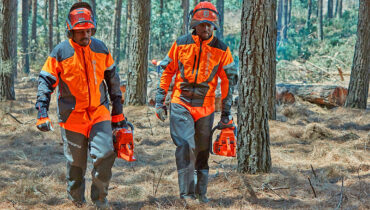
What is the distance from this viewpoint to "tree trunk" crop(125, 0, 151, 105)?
33.1 ft

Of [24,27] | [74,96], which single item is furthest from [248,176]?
[24,27]

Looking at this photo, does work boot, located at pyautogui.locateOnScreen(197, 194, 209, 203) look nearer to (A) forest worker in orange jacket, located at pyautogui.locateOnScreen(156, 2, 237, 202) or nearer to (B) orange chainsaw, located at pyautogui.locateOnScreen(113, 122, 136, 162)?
(A) forest worker in orange jacket, located at pyautogui.locateOnScreen(156, 2, 237, 202)

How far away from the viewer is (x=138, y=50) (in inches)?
399

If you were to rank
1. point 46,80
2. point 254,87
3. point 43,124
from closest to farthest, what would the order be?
point 43,124
point 46,80
point 254,87

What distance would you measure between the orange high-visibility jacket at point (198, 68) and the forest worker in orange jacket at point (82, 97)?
0.68 metres

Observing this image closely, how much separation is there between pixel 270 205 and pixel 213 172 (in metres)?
1.44

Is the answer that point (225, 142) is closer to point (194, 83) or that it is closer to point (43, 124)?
point (194, 83)

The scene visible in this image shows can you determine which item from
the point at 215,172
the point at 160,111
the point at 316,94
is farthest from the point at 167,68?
the point at 316,94

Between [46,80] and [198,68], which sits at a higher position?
[198,68]

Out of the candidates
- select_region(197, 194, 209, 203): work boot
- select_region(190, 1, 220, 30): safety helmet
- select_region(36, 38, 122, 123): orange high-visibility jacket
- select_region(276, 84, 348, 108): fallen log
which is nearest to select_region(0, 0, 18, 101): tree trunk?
select_region(276, 84, 348, 108): fallen log

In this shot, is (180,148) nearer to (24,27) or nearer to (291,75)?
(291,75)

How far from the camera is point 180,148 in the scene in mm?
4293

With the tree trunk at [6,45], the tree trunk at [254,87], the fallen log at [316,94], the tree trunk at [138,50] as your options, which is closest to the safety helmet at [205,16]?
the tree trunk at [254,87]

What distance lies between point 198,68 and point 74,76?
50.7 inches
